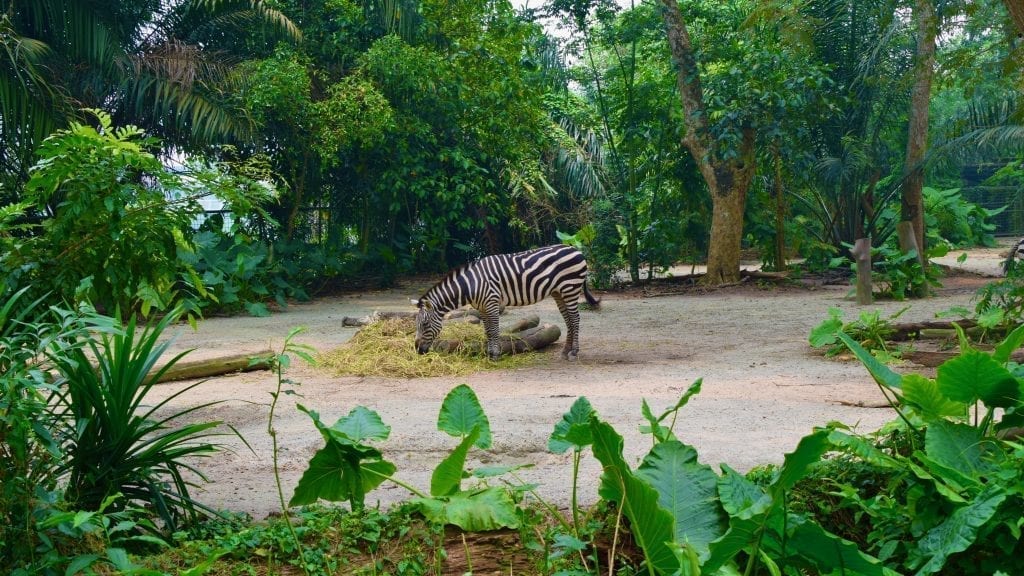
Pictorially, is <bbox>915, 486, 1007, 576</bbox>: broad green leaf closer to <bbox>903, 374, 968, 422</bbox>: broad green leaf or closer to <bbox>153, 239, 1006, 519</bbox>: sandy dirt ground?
<bbox>903, 374, 968, 422</bbox>: broad green leaf

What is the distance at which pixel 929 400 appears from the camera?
10.4 feet

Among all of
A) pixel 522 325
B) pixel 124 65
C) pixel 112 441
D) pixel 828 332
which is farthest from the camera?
pixel 124 65

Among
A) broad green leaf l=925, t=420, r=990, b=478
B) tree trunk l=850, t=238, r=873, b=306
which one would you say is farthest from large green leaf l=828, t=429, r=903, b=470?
tree trunk l=850, t=238, r=873, b=306

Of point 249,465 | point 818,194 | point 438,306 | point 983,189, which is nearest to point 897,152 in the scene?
point 983,189

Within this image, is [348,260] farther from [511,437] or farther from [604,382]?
[511,437]

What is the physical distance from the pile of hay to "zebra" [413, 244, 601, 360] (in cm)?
20

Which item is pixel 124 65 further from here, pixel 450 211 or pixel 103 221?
pixel 103 221

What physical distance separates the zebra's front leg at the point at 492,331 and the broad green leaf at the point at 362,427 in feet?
19.2

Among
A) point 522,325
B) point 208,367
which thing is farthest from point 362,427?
point 522,325

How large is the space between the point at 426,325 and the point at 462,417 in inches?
230

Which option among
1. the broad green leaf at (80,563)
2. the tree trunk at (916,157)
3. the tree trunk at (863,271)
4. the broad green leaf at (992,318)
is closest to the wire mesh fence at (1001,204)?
the tree trunk at (916,157)

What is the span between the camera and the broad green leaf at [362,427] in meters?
3.13

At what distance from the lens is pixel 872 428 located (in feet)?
17.2

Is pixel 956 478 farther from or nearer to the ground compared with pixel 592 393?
farther from the ground
